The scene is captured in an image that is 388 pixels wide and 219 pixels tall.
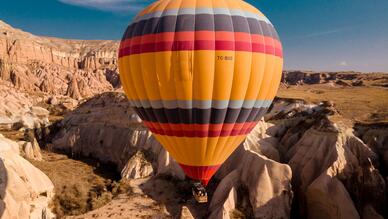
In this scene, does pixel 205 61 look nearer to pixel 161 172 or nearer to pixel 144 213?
pixel 144 213

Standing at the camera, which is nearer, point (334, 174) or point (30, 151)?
point (334, 174)

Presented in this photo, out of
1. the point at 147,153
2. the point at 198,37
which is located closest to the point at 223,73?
the point at 198,37

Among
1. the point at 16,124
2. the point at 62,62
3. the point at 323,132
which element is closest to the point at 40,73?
the point at 62,62

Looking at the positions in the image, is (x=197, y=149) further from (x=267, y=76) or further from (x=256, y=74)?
(x=267, y=76)

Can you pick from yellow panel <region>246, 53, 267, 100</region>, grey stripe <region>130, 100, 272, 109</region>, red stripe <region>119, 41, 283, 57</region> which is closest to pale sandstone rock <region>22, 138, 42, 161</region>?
grey stripe <region>130, 100, 272, 109</region>

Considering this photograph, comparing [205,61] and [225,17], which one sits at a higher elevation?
[225,17]

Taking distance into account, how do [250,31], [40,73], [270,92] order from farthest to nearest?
[40,73] → [270,92] → [250,31]

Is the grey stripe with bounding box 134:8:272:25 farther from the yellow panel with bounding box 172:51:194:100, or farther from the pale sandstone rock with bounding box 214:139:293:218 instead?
the pale sandstone rock with bounding box 214:139:293:218
